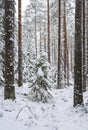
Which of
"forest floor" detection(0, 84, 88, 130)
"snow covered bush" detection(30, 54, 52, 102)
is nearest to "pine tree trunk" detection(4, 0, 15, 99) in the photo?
"forest floor" detection(0, 84, 88, 130)

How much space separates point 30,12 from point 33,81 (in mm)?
26378

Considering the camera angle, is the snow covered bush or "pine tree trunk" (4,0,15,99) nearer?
"pine tree trunk" (4,0,15,99)

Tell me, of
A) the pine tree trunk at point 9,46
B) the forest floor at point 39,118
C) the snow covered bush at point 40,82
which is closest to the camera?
the forest floor at point 39,118

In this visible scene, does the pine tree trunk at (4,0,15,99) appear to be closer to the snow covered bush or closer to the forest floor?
the forest floor

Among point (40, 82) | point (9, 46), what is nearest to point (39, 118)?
point (9, 46)

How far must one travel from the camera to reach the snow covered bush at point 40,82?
1186cm

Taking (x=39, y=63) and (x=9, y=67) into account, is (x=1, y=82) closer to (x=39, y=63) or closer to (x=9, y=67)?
(x=39, y=63)

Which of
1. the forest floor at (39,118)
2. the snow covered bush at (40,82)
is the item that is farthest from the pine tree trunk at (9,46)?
the snow covered bush at (40,82)

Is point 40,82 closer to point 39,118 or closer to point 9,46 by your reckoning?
point 9,46

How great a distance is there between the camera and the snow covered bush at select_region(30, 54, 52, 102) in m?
11.9

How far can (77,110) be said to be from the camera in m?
9.70

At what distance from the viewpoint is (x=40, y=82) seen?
1192 centimetres

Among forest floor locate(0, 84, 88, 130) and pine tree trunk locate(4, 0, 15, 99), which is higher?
pine tree trunk locate(4, 0, 15, 99)

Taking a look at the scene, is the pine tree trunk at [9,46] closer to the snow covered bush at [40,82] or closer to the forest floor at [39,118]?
the forest floor at [39,118]
